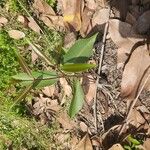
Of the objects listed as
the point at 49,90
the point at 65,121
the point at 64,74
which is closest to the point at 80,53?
the point at 64,74

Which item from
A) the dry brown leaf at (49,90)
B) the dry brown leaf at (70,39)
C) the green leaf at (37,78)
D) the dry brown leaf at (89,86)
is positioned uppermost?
the dry brown leaf at (70,39)

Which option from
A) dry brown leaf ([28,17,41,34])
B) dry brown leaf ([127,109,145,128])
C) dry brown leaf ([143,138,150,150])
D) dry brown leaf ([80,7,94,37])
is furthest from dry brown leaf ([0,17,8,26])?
dry brown leaf ([143,138,150,150])

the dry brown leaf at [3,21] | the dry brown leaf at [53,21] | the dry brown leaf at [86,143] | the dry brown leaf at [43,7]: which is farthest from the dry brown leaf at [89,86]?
the dry brown leaf at [3,21]

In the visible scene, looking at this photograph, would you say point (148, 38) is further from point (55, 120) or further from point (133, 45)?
point (55, 120)

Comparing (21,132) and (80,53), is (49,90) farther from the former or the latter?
(80,53)

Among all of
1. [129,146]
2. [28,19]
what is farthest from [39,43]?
[129,146]

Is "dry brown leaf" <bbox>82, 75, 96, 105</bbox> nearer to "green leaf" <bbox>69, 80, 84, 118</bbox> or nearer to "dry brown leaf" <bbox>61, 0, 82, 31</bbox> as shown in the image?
"dry brown leaf" <bbox>61, 0, 82, 31</bbox>

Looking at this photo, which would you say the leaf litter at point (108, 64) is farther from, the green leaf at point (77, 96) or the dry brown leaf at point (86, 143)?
the green leaf at point (77, 96)
